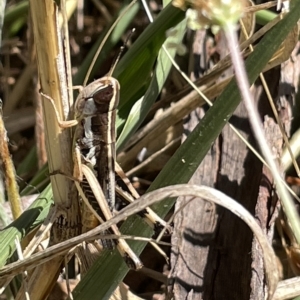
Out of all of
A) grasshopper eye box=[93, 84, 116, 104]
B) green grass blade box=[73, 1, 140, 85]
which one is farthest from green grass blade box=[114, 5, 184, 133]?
grasshopper eye box=[93, 84, 116, 104]

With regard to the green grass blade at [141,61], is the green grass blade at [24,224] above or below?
below

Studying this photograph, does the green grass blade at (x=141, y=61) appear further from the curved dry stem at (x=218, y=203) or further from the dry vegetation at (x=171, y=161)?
the curved dry stem at (x=218, y=203)

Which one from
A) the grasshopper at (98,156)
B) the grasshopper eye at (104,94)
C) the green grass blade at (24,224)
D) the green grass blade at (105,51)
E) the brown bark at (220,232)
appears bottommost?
the brown bark at (220,232)

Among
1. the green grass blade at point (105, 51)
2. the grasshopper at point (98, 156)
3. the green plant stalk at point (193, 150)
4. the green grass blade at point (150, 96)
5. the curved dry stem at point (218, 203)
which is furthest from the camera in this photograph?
the green grass blade at point (105, 51)

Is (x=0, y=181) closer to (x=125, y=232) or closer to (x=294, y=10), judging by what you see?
(x=125, y=232)

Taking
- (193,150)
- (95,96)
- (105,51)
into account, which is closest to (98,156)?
(95,96)

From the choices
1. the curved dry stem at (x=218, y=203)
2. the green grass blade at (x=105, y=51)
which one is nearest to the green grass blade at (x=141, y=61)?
the green grass blade at (x=105, y=51)

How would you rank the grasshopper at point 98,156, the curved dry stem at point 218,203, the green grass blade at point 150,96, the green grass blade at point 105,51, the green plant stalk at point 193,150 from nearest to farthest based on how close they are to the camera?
1. the curved dry stem at point 218,203
2. the green plant stalk at point 193,150
3. the grasshopper at point 98,156
4. the green grass blade at point 150,96
5. the green grass blade at point 105,51

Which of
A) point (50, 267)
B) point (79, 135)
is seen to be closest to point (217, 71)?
point (79, 135)
